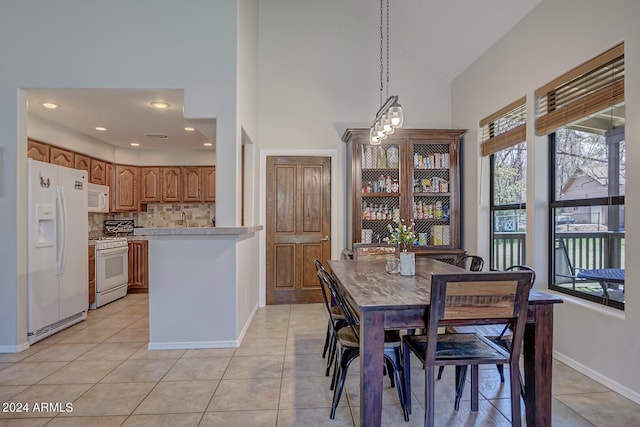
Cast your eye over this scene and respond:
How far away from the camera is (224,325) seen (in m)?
3.24

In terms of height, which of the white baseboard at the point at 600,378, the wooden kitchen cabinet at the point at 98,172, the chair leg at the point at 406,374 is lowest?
the white baseboard at the point at 600,378

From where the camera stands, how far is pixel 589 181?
275 cm

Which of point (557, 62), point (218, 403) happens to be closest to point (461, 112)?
point (557, 62)

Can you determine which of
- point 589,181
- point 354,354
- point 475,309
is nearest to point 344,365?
point 354,354


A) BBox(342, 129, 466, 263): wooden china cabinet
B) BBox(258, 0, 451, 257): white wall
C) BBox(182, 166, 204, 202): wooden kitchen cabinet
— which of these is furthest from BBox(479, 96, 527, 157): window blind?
BBox(182, 166, 204, 202): wooden kitchen cabinet

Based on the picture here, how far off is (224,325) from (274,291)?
1.59 metres

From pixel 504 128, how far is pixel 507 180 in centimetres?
55

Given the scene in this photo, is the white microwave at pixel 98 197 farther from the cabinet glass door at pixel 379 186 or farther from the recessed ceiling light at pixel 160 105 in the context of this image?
the cabinet glass door at pixel 379 186

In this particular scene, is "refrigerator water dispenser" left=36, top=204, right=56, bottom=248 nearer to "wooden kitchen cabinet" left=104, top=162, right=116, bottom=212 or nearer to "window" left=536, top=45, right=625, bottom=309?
"wooden kitchen cabinet" left=104, top=162, right=116, bottom=212

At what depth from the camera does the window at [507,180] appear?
3447 mm

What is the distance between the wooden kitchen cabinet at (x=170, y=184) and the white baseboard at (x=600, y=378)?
17.5 ft

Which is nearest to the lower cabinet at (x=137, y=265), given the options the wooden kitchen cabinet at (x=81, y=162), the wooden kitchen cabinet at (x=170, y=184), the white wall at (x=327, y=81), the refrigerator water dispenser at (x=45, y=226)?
the wooden kitchen cabinet at (x=170, y=184)

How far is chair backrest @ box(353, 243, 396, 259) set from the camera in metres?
3.59

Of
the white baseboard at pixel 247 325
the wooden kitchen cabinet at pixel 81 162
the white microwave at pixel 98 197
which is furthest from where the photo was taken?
the white microwave at pixel 98 197
